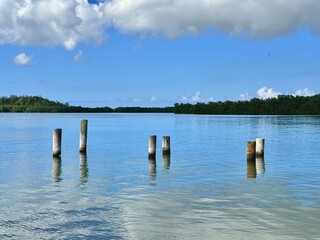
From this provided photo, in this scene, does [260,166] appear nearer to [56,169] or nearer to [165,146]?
[165,146]

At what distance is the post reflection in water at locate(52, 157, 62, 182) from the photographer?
21055mm

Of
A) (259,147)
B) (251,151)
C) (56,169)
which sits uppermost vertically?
(259,147)

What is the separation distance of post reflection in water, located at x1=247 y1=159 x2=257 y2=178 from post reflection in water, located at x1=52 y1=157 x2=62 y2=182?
28.8 ft

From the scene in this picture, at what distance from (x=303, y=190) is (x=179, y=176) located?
5940 mm

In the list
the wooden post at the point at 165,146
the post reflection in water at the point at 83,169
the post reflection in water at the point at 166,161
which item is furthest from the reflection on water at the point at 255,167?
the post reflection in water at the point at 83,169

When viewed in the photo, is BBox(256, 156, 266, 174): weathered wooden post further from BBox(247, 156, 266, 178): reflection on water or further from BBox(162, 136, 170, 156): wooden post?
BBox(162, 136, 170, 156): wooden post

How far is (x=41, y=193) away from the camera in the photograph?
1712cm

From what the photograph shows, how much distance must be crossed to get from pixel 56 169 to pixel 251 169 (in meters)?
10.1

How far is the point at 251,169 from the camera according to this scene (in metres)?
24.5

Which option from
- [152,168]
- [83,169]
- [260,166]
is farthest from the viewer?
[260,166]

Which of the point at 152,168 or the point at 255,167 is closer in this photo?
the point at 152,168

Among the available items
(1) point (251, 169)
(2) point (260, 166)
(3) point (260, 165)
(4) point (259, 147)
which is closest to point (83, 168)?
(1) point (251, 169)

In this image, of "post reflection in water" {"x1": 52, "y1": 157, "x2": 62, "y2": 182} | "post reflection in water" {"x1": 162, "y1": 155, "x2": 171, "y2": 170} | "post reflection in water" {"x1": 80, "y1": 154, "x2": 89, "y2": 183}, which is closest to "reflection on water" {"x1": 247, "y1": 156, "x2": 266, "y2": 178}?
"post reflection in water" {"x1": 162, "y1": 155, "x2": 171, "y2": 170}

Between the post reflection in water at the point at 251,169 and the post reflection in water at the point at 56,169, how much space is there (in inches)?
345
